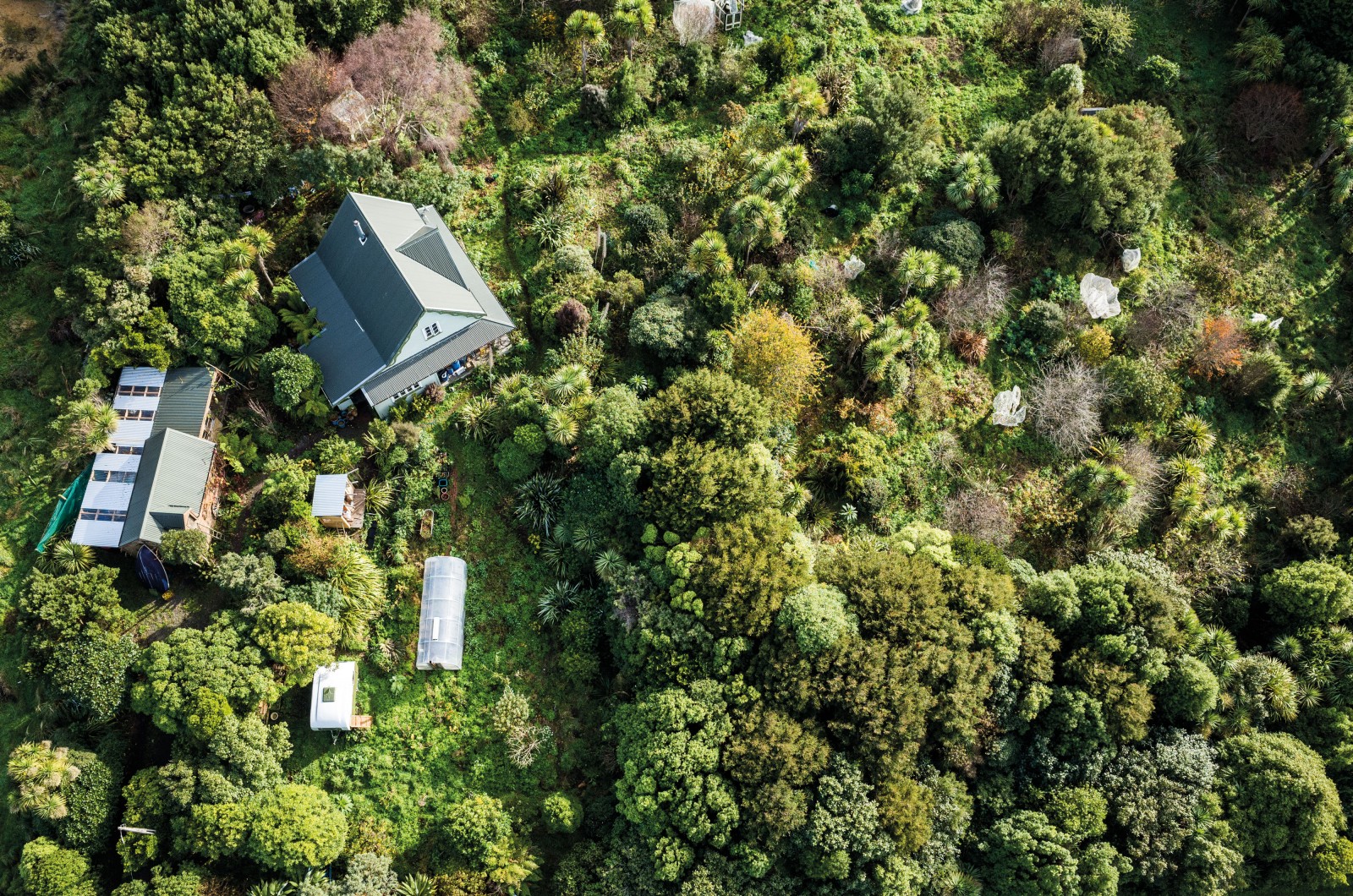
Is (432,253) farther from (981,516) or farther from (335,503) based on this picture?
(981,516)

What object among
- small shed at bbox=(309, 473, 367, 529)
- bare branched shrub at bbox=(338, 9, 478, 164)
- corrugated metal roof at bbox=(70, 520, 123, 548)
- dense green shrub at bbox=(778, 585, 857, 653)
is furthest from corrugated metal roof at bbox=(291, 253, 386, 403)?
dense green shrub at bbox=(778, 585, 857, 653)

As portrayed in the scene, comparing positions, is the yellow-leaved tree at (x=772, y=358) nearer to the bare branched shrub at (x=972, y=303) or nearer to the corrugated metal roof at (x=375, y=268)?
the bare branched shrub at (x=972, y=303)

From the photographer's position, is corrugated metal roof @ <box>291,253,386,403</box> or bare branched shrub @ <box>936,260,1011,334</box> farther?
bare branched shrub @ <box>936,260,1011,334</box>

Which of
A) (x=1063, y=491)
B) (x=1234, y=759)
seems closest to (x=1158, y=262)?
(x=1063, y=491)

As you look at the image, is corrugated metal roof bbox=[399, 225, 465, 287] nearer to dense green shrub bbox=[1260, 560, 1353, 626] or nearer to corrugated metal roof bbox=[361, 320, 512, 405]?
corrugated metal roof bbox=[361, 320, 512, 405]

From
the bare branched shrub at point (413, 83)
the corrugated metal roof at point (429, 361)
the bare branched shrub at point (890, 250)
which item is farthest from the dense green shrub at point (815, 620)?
the bare branched shrub at point (413, 83)

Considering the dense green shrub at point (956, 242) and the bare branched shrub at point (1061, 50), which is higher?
the bare branched shrub at point (1061, 50)
